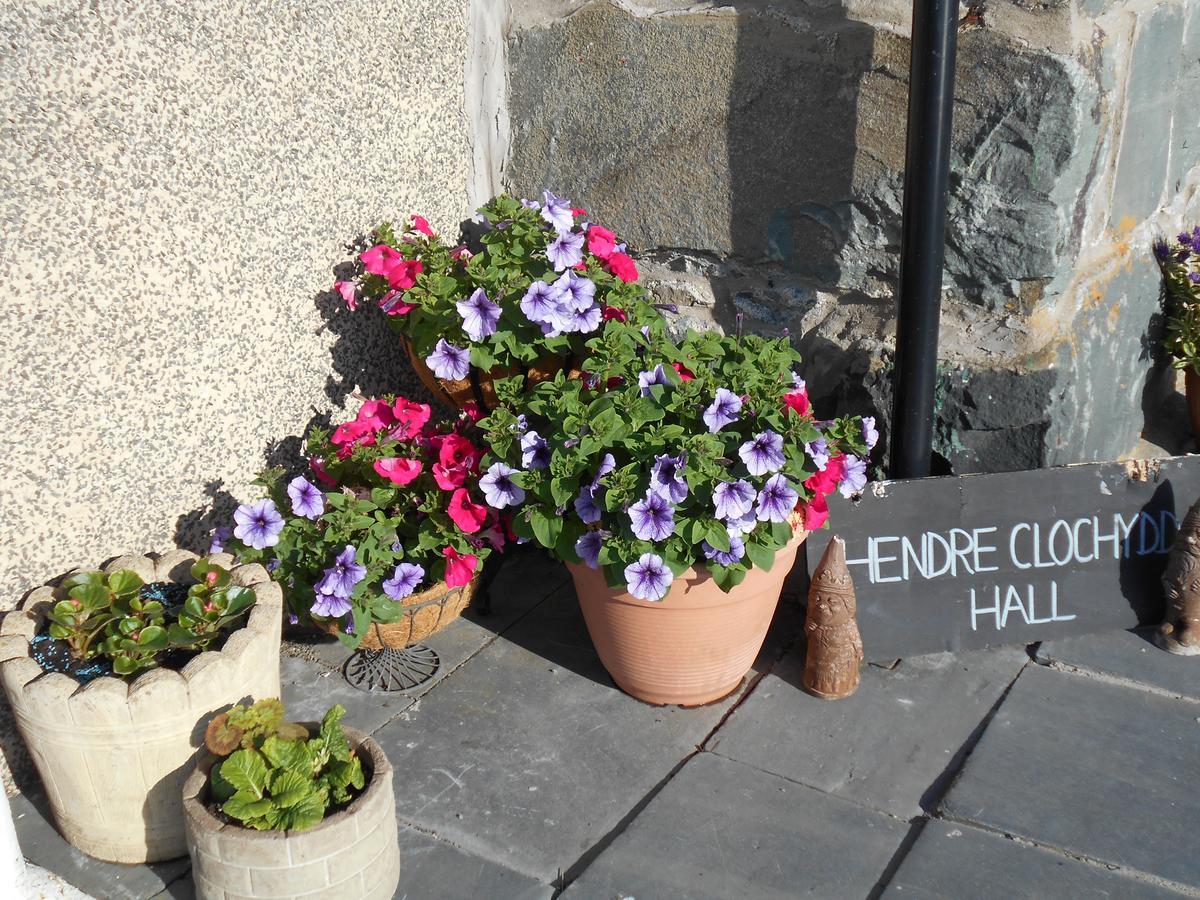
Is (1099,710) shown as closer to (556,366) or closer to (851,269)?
(851,269)

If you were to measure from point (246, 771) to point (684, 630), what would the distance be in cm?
92

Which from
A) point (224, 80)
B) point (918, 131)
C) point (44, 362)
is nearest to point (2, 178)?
point (44, 362)

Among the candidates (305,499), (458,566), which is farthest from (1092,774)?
(305,499)

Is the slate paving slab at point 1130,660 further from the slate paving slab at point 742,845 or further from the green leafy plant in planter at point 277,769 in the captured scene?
the green leafy plant in planter at point 277,769

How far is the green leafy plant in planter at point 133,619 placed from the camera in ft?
6.72

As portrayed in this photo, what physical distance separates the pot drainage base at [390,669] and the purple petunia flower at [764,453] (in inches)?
38.3

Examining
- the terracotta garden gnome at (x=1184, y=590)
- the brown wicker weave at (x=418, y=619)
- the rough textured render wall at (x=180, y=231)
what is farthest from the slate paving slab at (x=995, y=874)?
the rough textured render wall at (x=180, y=231)

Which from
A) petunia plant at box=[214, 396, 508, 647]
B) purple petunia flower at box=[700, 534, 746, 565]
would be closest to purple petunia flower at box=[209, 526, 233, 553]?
petunia plant at box=[214, 396, 508, 647]

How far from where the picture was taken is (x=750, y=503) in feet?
6.98

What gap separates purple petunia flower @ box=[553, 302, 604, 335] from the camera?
243 centimetres

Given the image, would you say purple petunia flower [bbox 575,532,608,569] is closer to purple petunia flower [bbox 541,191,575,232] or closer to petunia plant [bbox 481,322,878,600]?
petunia plant [bbox 481,322,878,600]

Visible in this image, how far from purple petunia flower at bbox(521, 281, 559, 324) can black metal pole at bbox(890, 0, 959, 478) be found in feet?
2.50

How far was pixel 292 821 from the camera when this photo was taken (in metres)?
1.82

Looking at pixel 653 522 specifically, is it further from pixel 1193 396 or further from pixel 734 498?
pixel 1193 396
